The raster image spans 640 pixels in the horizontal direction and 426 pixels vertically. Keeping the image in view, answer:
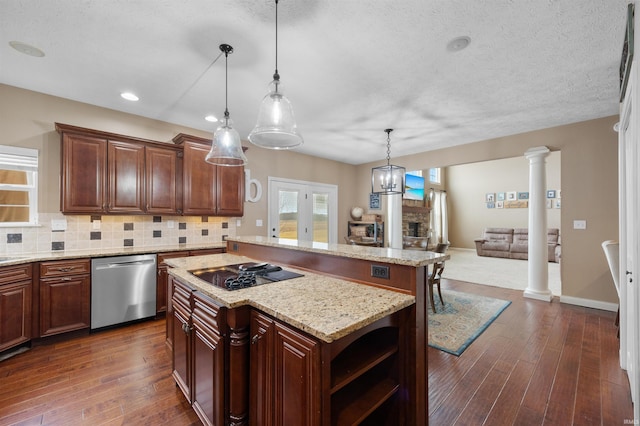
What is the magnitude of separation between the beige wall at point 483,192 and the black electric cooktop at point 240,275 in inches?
337

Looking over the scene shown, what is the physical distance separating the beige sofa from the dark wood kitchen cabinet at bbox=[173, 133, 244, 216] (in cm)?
804

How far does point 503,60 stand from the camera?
2.37 meters

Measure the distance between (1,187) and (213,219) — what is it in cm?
226

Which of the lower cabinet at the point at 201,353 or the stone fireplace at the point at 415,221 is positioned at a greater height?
the stone fireplace at the point at 415,221

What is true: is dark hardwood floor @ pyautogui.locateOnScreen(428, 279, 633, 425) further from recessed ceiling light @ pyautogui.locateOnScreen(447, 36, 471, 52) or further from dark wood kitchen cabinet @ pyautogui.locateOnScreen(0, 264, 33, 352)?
dark wood kitchen cabinet @ pyautogui.locateOnScreen(0, 264, 33, 352)

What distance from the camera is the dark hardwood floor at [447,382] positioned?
1750mm

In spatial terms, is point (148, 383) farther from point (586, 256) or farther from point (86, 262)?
point (586, 256)

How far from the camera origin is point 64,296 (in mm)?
2750

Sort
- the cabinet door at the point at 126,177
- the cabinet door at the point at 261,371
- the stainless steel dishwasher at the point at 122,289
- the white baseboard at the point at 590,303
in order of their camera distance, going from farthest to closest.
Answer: the white baseboard at the point at 590,303 < the cabinet door at the point at 126,177 < the stainless steel dishwasher at the point at 122,289 < the cabinet door at the point at 261,371

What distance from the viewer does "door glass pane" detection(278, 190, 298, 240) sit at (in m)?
5.36

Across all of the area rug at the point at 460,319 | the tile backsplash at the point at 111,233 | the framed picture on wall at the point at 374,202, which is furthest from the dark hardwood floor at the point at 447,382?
the framed picture on wall at the point at 374,202

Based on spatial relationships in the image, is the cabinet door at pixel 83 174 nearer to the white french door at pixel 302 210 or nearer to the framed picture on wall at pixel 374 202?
the white french door at pixel 302 210

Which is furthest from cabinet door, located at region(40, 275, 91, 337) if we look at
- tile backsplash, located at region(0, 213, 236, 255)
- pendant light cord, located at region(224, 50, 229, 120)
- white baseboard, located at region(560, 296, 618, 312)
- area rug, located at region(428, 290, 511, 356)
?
white baseboard, located at region(560, 296, 618, 312)

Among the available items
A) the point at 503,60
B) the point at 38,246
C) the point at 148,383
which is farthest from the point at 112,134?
the point at 503,60
